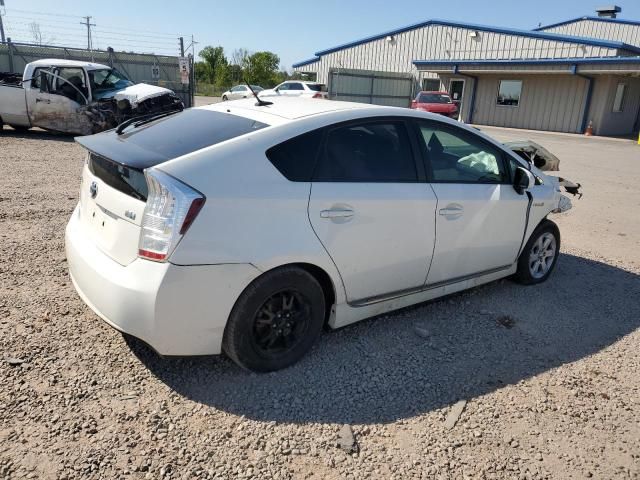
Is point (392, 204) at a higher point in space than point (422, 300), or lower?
higher

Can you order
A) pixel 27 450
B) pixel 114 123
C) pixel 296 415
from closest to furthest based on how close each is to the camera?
pixel 27 450, pixel 296 415, pixel 114 123

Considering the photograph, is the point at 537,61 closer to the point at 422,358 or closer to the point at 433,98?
the point at 433,98

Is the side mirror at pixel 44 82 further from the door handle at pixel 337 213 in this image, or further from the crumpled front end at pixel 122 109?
the door handle at pixel 337 213

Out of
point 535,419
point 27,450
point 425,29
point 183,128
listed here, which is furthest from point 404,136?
point 425,29

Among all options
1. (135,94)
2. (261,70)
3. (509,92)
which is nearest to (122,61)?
(135,94)

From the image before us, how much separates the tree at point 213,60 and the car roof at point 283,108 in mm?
64084

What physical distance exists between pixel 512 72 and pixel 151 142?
2827 cm

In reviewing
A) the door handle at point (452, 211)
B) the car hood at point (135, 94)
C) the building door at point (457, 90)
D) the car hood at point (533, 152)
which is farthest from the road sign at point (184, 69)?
the door handle at point (452, 211)

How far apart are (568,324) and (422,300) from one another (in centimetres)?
132

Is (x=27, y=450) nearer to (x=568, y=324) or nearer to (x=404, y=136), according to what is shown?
(x=404, y=136)

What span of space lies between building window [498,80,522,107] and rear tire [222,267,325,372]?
2980 centimetres

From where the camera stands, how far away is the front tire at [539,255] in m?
4.83

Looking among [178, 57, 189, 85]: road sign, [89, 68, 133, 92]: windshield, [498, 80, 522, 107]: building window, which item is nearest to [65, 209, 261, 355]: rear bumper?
[89, 68, 133, 92]: windshield

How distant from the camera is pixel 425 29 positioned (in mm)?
34156
